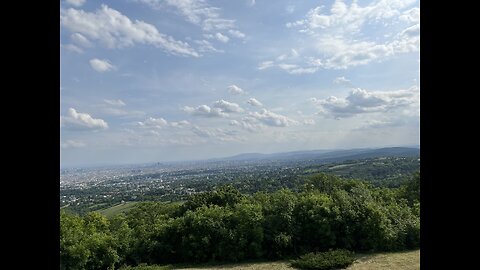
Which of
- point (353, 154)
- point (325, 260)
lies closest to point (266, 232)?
point (325, 260)

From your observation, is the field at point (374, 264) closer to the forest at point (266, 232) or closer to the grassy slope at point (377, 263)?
the grassy slope at point (377, 263)

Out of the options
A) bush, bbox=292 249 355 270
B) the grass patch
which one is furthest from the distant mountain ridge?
bush, bbox=292 249 355 270

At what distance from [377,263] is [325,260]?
216 cm

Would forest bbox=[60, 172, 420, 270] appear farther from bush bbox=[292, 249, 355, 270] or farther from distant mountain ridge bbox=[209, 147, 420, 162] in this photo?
distant mountain ridge bbox=[209, 147, 420, 162]

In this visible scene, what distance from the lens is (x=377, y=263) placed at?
1401 cm

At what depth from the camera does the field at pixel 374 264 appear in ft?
44.1

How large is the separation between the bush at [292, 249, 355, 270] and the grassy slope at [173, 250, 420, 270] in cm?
29

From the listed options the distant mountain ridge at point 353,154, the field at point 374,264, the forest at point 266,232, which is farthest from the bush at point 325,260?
the distant mountain ridge at point 353,154

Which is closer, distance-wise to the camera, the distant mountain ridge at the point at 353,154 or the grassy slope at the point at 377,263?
the grassy slope at the point at 377,263

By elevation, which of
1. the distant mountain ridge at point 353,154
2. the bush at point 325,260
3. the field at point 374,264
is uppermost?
the distant mountain ridge at point 353,154

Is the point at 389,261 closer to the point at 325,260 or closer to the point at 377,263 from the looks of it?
the point at 377,263

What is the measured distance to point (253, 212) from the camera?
640 inches
